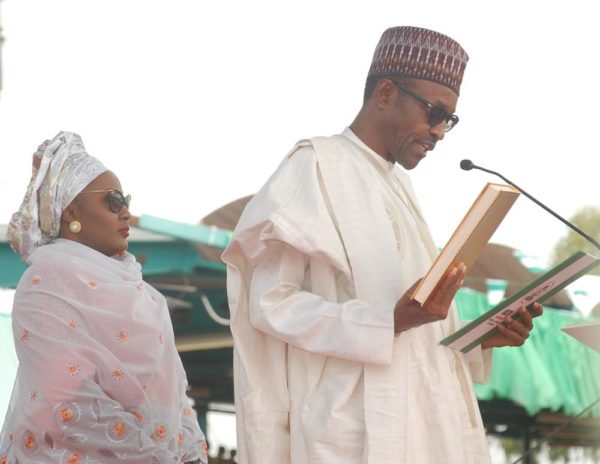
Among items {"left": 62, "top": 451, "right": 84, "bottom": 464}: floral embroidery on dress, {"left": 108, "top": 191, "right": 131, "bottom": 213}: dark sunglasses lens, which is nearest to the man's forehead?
{"left": 108, "top": 191, "right": 131, "bottom": 213}: dark sunglasses lens

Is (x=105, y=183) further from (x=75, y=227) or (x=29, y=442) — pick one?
(x=29, y=442)

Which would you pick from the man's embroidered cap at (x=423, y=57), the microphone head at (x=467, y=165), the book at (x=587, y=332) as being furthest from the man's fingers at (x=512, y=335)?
the man's embroidered cap at (x=423, y=57)

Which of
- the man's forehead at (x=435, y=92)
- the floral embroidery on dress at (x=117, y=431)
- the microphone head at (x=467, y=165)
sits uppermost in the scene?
the man's forehead at (x=435, y=92)

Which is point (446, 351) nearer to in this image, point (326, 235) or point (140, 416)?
point (326, 235)

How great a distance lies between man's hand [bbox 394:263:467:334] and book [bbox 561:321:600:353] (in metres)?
0.51

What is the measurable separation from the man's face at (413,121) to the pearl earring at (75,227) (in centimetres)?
103

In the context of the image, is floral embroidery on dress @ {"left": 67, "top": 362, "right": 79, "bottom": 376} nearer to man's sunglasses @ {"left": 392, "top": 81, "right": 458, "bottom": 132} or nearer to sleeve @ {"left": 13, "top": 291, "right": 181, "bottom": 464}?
sleeve @ {"left": 13, "top": 291, "right": 181, "bottom": 464}

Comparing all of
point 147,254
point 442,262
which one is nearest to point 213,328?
point 147,254

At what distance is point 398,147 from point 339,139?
20 cm

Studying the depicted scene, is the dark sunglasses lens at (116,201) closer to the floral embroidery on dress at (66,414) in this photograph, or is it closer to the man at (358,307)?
the man at (358,307)

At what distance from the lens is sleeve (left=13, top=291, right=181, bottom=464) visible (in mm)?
3834

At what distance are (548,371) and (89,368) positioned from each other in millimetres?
6835

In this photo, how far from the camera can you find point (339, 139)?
437 cm

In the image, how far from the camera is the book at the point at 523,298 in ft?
12.4
